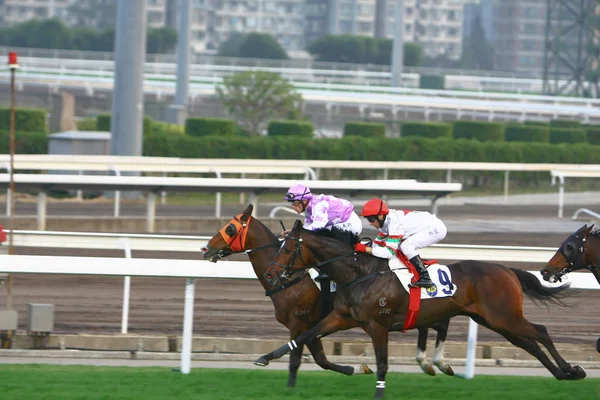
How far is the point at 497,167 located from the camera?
1877cm

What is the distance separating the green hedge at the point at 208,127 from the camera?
74.0 ft

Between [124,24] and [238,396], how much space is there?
37.8 feet

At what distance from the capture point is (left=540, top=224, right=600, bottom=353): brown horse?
671 cm

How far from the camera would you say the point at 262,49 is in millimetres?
60531

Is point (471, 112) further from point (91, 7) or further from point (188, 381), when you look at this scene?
point (91, 7)

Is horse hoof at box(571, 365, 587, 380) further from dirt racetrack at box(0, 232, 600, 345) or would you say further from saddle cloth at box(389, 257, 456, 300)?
dirt racetrack at box(0, 232, 600, 345)

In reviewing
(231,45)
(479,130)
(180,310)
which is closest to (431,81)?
(479,130)

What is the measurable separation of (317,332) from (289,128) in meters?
17.1

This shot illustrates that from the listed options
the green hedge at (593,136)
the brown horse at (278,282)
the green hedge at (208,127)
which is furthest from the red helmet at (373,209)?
the green hedge at (593,136)

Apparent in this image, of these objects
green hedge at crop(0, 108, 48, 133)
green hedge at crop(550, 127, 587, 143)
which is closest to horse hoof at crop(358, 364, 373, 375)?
green hedge at crop(0, 108, 48, 133)

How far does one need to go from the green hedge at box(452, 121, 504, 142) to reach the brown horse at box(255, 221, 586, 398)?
19.6m

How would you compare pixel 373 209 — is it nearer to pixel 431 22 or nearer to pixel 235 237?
pixel 235 237

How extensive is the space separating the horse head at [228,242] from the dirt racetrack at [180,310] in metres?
1.88

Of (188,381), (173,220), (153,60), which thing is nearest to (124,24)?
(173,220)
